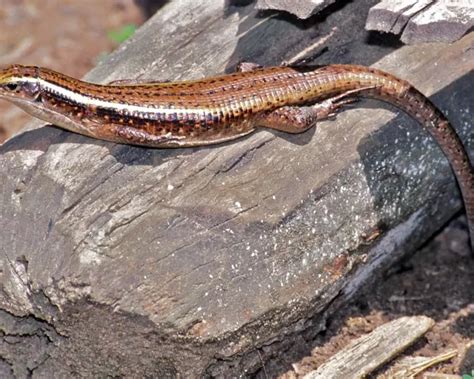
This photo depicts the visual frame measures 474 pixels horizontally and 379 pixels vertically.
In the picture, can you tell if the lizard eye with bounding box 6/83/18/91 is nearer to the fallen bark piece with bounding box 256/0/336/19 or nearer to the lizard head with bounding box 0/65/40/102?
the lizard head with bounding box 0/65/40/102

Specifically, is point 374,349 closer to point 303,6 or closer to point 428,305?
point 428,305

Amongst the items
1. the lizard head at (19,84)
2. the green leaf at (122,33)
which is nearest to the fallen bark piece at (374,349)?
the lizard head at (19,84)

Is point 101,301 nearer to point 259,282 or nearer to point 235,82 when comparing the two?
point 259,282

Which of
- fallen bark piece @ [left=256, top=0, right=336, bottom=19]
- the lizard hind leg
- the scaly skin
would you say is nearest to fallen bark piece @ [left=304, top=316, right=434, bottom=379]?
the scaly skin

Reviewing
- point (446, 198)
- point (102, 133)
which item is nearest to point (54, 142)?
point (102, 133)

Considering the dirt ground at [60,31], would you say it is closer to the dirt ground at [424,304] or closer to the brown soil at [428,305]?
the dirt ground at [424,304]
